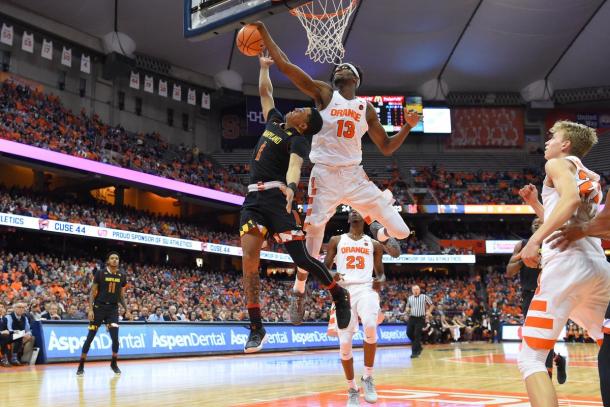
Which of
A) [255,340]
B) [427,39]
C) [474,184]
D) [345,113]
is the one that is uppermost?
[427,39]

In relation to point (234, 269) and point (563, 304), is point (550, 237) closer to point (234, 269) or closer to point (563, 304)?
point (563, 304)

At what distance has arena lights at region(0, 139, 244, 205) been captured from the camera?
25.0 metres

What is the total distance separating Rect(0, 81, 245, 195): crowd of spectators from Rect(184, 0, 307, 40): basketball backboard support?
19.7 metres

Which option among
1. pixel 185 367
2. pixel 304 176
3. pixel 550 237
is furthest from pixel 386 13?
pixel 550 237

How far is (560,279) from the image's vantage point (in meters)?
4.36

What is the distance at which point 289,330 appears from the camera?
883 inches

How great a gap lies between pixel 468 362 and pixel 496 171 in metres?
32.6

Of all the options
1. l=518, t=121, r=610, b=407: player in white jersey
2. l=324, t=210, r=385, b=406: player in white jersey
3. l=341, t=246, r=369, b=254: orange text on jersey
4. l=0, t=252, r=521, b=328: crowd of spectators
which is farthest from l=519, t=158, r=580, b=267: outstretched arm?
l=0, t=252, r=521, b=328: crowd of spectators

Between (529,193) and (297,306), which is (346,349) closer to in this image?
(297,306)

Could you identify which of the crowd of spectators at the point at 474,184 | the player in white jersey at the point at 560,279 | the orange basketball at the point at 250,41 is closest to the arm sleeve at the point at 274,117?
the orange basketball at the point at 250,41

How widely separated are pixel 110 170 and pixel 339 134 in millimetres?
24648

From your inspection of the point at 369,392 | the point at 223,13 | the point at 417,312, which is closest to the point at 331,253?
the point at 369,392

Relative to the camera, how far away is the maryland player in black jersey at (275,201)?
598 cm

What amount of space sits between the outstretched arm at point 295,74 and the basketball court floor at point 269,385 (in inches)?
155
